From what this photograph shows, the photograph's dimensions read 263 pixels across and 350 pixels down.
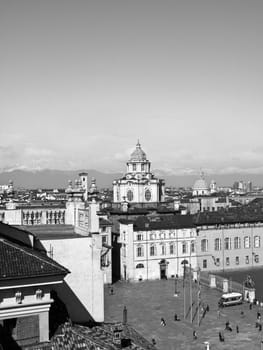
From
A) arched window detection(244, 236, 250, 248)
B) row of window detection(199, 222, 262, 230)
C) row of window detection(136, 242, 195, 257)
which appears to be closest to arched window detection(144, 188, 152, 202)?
row of window detection(199, 222, 262, 230)

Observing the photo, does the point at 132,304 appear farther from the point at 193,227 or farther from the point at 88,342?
the point at 88,342

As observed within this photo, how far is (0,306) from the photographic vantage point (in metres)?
13.3

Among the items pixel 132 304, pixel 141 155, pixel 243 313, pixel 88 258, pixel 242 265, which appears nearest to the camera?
pixel 88 258

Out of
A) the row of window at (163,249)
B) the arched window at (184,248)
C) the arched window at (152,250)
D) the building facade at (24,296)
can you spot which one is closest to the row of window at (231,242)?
the arched window at (184,248)

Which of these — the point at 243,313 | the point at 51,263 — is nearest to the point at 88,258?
the point at 51,263

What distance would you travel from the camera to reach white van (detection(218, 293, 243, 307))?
49.4 m

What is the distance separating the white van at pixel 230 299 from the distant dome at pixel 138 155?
51135 millimetres

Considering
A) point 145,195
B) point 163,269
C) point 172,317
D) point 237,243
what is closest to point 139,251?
point 163,269

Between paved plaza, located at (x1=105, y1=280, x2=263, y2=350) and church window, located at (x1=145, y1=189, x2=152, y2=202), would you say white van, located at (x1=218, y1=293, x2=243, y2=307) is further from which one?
church window, located at (x1=145, y1=189, x2=152, y2=202)

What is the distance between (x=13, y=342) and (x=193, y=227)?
5666 centimetres

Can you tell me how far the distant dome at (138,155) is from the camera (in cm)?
9853

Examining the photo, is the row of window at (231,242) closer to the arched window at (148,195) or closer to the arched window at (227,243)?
the arched window at (227,243)

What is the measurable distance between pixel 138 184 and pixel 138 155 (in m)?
7.25

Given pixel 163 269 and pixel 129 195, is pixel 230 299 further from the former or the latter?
pixel 129 195
